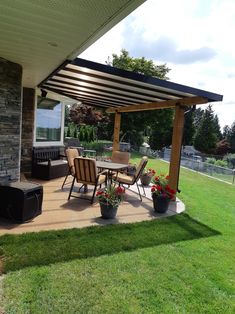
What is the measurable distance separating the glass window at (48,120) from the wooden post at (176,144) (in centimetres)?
504

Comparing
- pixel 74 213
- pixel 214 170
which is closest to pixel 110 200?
pixel 74 213

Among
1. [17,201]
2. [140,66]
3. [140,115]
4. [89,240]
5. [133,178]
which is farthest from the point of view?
[140,66]

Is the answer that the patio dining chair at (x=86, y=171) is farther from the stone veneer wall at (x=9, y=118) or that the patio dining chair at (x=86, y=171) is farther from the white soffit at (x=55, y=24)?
the white soffit at (x=55, y=24)

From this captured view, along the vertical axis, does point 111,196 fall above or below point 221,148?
above

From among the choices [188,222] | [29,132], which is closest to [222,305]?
[188,222]

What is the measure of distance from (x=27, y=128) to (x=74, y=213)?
4.78 meters

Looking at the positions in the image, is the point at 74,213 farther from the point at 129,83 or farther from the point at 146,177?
the point at 146,177

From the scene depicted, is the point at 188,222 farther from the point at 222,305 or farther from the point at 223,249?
the point at 222,305

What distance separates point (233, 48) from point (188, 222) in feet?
33.9

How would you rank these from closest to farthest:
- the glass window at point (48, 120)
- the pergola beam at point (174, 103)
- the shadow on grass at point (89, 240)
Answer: the shadow on grass at point (89, 240) < the pergola beam at point (174, 103) < the glass window at point (48, 120)

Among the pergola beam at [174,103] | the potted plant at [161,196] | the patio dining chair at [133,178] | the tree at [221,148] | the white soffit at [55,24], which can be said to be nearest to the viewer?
the white soffit at [55,24]

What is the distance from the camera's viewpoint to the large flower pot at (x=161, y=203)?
5.97 m

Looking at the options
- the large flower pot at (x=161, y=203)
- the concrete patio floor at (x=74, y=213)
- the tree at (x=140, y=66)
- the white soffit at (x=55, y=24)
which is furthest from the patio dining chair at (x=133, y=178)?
the tree at (x=140, y=66)

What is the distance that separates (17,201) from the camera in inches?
183
